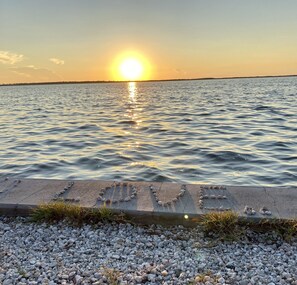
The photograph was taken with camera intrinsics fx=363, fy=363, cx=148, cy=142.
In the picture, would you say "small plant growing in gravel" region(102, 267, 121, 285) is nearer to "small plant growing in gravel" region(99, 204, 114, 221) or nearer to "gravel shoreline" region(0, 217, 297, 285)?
"gravel shoreline" region(0, 217, 297, 285)

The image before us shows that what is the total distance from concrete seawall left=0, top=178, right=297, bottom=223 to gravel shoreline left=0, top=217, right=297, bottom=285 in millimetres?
333

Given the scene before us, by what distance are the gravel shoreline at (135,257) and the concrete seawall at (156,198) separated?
33cm

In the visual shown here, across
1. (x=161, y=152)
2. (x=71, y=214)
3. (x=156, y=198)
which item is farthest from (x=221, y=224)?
(x=161, y=152)

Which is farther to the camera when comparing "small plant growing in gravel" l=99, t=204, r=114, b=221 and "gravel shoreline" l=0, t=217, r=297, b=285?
"small plant growing in gravel" l=99, t=204, r=114, b=221

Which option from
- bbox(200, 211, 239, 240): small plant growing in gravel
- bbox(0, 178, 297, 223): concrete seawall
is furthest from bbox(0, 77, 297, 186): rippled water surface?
bbox(200, 211, 239, 240): small plant growing in gravel

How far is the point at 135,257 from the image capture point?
4.52m

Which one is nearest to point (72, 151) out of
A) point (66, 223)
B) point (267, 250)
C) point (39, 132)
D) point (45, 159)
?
point (45, 159)

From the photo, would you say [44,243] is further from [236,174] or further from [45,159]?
[45,159]

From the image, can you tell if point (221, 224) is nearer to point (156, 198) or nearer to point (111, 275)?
point (156, 198)

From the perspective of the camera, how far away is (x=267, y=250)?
4.63 m

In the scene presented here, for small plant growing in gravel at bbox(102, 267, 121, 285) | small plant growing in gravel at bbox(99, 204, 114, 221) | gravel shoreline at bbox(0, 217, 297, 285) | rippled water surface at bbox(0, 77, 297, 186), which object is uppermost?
small plant growing in gravel at bbox(99, 204, 114, 221)

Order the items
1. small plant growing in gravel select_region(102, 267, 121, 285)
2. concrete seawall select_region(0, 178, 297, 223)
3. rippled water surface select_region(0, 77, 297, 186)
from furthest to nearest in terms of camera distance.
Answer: rippled water surface select_region(0, 77, 297, 186), concrete seawall select_region(0, 178, 297, 223), small plant growing in gravel select_region(102, 267, 121, 285)

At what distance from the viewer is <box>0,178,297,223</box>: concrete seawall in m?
5.41

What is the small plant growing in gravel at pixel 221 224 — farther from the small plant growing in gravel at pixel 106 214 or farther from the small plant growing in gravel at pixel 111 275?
the small plant growing in gravel at pixel 111 275
